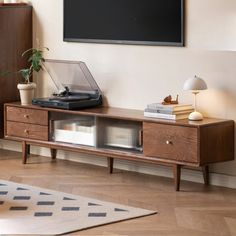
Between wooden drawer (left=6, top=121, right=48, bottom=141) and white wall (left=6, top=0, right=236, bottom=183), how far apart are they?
Result: 49 cm

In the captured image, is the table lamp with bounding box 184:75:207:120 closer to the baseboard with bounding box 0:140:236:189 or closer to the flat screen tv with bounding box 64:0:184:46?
the flat screen tv with bounding box 64:0:184:46

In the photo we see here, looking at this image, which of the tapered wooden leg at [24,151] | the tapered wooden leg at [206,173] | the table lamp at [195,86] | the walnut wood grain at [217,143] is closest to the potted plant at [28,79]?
the tapered wooden leg at [24,151]

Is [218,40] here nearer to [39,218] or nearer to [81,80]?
[81,80]

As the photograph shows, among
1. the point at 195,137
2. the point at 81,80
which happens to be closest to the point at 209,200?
the point at 195,137

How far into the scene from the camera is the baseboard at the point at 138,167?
18.5 feet

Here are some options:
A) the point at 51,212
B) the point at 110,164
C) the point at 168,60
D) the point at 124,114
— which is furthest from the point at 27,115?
the point at 51,212

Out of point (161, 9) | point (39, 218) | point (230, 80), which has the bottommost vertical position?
point (39, 218)

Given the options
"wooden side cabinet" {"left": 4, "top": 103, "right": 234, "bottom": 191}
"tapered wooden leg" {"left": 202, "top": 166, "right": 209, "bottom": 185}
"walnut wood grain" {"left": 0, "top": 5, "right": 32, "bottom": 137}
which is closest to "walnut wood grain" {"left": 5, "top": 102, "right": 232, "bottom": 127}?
"wooden side cabinet" {"left": 4, "top": 103, "right": 234, "bottom": 191}

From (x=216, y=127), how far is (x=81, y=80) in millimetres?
1464

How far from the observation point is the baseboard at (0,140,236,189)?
5629 millimetres

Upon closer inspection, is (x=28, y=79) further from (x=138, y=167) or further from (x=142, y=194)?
(x=142, y=194)

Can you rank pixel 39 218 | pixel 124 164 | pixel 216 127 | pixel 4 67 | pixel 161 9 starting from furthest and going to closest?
1. pixel 4 67
2. pixel 124 164
3. pixel 161 9
4. pixel 216 127
5. pixel 39 218

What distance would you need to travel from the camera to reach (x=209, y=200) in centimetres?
521

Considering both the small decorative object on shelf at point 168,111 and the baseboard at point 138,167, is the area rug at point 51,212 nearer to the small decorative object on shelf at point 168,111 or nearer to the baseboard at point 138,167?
the small decorative object on shelf at point 168,111
